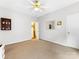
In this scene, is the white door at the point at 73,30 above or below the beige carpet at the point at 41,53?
above

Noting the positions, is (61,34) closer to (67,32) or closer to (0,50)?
(67,32)

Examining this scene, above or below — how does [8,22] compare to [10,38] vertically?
above

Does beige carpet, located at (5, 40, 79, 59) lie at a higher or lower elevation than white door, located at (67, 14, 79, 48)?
lower

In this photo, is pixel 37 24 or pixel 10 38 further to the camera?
pixel 37 24

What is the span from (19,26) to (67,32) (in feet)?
13.4

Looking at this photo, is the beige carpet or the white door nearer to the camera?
the beige carpet

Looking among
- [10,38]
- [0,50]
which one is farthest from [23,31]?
[0,50]

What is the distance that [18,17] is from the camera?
898cm

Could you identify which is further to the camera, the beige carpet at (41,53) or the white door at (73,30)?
the white door at (73,30)

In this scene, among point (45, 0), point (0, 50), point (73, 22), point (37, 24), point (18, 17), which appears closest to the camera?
point (0, 50)

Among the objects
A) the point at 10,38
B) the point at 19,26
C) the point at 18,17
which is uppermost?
the point at 18,17

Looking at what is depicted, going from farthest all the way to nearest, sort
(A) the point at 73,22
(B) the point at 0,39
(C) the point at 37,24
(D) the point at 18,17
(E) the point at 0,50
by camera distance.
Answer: (C) the point at 37,24 < (D) the point at 18,17 < (B) the point at 0,39 < (A) the point at 73,22 < (E) the point at 0,50

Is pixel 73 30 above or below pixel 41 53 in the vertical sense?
above

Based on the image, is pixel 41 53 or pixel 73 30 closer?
pixel 41 53
